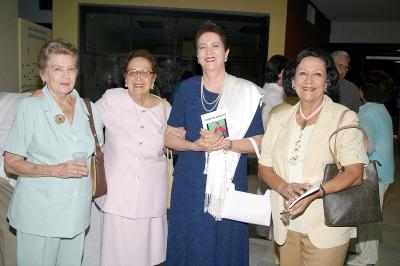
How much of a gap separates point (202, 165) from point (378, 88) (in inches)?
75.8

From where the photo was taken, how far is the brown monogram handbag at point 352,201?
177 cm

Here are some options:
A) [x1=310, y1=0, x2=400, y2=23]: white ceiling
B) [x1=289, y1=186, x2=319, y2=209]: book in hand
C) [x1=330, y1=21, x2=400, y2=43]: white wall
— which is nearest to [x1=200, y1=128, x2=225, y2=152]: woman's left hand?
[x1=289, y1=186, x2=319, y2=209]: book in hand

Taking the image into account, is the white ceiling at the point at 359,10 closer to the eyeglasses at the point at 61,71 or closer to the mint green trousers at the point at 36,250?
the eyeglasses at the point at 61,71

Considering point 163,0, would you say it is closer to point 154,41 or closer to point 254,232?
point 154,41

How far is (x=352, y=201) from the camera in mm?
1811

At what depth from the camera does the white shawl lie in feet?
6.91

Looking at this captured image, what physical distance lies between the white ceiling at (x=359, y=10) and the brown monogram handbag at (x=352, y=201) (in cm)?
839

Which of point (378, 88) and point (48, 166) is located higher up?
point (378, 88)

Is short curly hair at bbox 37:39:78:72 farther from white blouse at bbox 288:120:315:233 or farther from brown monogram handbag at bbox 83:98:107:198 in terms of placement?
white blouse at bbox 288:120:315:233

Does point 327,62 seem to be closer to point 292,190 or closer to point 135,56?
point 292,190

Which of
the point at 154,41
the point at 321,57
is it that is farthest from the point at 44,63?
the point at 154,41

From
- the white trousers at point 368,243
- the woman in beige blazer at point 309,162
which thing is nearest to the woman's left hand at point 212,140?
the woman in beige blazer at point 309,162

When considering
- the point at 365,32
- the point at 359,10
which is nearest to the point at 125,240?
the point at 359,10

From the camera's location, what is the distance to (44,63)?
1.99 m
